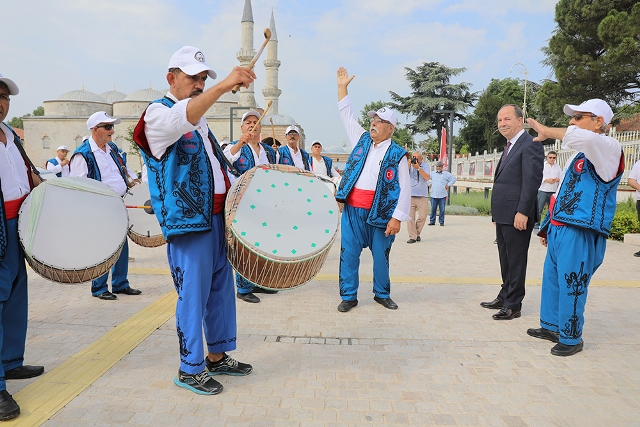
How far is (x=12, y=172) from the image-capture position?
3.08 m

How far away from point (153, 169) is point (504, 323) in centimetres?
370

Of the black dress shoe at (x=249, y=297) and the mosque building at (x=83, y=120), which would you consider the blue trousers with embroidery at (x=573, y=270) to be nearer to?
the black dress shoe at (x=249, y=297)

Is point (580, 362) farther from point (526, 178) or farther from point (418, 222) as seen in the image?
point (418, 222)

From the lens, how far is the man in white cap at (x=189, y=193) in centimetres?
260

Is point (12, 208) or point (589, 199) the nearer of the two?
point (12, 208)

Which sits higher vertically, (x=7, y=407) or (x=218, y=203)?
(x=218, y=203)

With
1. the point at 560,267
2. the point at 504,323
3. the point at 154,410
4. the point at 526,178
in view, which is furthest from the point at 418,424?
the point at 526,178

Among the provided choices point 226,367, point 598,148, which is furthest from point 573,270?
point 226,367

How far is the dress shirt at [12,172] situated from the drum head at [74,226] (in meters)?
0.09

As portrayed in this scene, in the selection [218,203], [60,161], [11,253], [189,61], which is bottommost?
[11,253]

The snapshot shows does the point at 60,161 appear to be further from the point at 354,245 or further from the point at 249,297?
the point at 354,245

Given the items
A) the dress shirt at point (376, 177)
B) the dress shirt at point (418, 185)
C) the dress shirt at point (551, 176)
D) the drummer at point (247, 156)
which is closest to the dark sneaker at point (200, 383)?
the drummer at point (247, 156)

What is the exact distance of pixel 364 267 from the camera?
24.8 ft

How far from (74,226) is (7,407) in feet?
4.28
